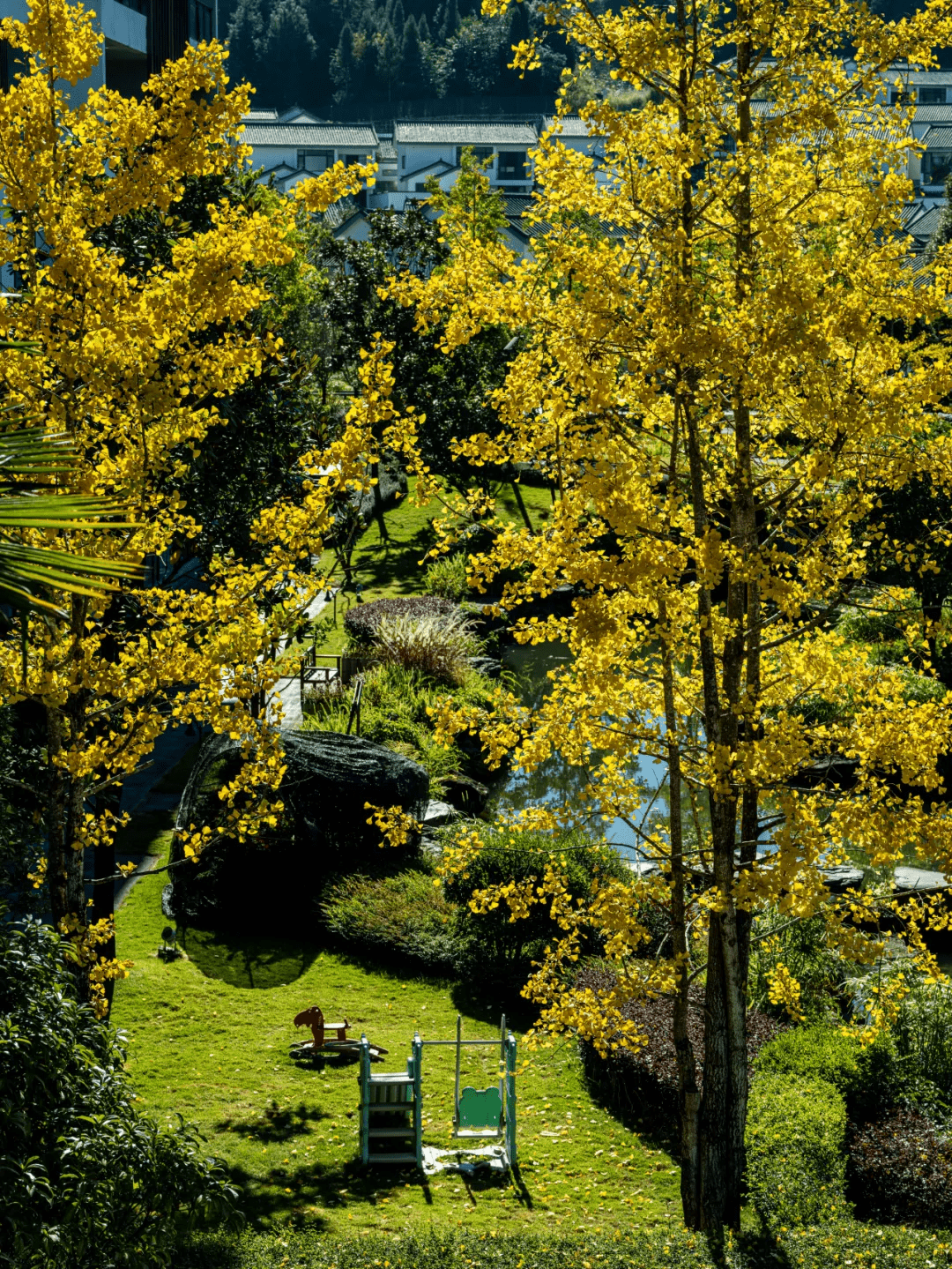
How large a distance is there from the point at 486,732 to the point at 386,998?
5.52 metres

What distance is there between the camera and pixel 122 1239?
16.0 feet

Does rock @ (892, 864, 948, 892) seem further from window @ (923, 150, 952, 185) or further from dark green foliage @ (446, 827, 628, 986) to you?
window @ (923, 150, 952, 185)

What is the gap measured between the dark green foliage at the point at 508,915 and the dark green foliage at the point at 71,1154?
258 inches

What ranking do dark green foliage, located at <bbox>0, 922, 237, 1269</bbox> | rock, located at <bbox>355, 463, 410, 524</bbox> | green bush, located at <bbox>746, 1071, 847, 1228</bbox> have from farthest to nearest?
rock, located at <bbox>355, 463, 410, 524</bbox> → green bush, located at <bbox>746, 1071, 847, 1228</bbox> → dark green foliage, located at <bbox>0, 922, 237, 1269</bbox>

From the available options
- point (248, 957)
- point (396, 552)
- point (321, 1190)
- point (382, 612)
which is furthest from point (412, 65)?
point (321, 1190)


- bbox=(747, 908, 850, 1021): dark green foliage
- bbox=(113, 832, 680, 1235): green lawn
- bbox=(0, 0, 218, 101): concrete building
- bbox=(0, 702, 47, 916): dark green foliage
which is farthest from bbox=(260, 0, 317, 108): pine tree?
bbox=(747, 908, 850, 1021): dark green foliage

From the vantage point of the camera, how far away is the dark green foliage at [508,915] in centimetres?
1186

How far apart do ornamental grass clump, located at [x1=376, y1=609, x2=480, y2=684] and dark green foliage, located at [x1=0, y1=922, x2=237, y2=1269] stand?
1385 cm

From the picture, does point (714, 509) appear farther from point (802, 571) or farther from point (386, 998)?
point (386, 998)

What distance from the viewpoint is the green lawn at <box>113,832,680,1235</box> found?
8.62 metres

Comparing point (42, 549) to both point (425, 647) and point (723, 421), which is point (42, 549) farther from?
point (425, 647)

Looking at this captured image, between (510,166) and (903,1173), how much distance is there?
91320 millimetres

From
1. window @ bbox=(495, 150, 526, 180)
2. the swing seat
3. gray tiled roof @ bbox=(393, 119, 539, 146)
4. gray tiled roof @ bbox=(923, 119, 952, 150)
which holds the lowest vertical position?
the swing seat

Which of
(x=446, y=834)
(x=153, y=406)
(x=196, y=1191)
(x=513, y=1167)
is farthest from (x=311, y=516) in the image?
(x=446, y=834)
